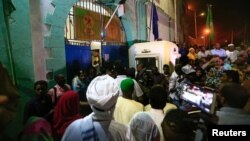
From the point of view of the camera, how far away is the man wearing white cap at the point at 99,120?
10.2ft

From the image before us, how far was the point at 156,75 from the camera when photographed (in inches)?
347

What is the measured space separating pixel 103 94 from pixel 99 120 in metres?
0.25

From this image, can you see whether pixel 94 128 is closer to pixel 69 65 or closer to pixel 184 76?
pixel 184 76

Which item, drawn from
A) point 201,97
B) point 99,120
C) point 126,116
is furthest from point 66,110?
point 201,97

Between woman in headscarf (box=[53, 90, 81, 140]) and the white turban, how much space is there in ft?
4.59

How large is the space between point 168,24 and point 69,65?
1381 cm

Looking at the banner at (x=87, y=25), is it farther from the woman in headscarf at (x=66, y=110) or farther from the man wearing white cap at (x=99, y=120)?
the man wearing white cap at (x=99, y=120)

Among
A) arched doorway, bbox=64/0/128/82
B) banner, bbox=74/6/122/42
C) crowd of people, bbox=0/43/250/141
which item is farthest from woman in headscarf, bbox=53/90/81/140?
banner, bbox=74/6/122/42

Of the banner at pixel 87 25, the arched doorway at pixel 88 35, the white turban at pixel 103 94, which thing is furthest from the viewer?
the banner at pixel 87 25

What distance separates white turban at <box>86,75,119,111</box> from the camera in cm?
310

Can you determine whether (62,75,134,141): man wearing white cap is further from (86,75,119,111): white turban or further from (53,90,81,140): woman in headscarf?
(53,90,81,140): woman in headscarf

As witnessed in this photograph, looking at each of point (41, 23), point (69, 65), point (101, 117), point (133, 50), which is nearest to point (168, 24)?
point (133, 50)

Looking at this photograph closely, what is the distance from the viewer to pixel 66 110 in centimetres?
465

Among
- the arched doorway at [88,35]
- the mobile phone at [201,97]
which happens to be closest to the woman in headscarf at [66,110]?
the mobile phone at [201,97]
